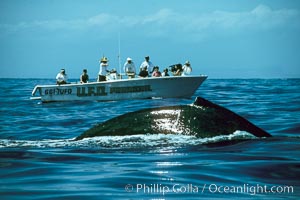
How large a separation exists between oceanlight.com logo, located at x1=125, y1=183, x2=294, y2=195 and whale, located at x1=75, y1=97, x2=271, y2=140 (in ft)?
10.7

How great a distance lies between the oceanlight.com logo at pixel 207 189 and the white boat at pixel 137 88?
25.4m

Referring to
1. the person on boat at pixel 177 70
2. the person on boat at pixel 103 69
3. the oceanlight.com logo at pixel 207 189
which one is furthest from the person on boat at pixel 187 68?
the oceanlight.com logo at pixel 207 189

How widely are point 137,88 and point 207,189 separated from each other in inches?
1018

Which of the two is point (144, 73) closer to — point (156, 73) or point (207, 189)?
point (156, 73)

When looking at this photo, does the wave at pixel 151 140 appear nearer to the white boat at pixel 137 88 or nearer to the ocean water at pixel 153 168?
the ocean water at pixel 153 168

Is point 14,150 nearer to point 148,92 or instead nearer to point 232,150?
point 232,150

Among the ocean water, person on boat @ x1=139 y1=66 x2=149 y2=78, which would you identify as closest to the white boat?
person on boat @ x1=139 y1=66 x2=149 y2=78

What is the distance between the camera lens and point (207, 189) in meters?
5.82

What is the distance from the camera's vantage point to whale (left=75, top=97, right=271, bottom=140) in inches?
365

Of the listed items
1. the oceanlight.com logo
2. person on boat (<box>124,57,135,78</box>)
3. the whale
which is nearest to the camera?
the oceanlight.com logo

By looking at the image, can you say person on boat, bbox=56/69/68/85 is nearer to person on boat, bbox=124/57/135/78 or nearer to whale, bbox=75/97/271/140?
person on boat, bbox=124/57/135/78

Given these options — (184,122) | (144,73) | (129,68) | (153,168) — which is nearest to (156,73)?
(144,73)

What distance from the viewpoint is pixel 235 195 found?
18.0ft

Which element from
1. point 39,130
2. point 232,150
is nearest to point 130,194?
point 232,150
